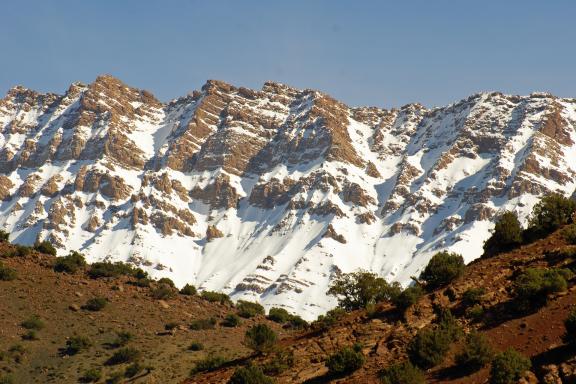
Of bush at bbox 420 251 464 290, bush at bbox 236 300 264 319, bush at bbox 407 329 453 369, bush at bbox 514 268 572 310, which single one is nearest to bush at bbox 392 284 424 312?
bush at bbox 420 251 464 290

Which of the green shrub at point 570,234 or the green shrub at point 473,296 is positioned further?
the green shrub at point 570,234

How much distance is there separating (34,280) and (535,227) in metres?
55.5

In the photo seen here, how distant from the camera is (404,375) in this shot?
33406 mm

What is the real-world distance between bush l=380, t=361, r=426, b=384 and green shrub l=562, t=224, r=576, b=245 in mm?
15636

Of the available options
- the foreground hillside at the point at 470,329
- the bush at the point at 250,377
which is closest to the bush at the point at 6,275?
the foreground hillside at the point at 470,329

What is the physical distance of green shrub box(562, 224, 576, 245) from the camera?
1770 inches

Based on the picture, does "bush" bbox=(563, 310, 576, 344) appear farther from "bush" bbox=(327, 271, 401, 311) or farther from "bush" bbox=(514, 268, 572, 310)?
"bush" bbox=(327, 271, 401, 311)

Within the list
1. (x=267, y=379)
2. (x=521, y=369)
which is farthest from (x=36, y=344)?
(x=521, y=369)

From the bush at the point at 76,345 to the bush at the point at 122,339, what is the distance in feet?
7.78

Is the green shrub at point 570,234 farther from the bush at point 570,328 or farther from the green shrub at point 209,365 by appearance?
the green shrub at point 209,365

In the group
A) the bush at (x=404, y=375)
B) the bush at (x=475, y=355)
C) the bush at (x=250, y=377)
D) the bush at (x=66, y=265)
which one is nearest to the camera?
the bush at (x=404, y=375)

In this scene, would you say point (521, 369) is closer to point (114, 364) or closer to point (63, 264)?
point (114, 364)

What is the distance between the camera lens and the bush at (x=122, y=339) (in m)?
73.4

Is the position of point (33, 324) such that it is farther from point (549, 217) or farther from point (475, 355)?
point (475, 355)
